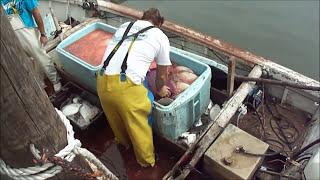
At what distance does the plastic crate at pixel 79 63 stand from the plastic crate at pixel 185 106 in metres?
1.01

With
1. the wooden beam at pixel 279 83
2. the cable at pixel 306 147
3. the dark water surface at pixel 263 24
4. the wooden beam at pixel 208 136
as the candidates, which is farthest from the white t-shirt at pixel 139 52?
the dark water surface at pixel 263 24

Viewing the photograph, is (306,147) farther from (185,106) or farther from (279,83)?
(185,106)

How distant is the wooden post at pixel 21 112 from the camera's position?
155cm

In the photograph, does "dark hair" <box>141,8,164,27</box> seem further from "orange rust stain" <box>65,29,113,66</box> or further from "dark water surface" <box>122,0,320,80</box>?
"dark water surface" <box>122,0,320,80</box>

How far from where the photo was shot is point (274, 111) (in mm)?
4551

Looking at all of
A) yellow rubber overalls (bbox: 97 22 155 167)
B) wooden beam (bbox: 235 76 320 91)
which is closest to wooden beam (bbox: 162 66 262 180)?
wooden beam (bbox: 235 76 320 91)

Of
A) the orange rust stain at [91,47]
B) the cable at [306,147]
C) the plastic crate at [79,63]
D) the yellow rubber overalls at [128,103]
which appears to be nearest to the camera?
the cable at [306,147]

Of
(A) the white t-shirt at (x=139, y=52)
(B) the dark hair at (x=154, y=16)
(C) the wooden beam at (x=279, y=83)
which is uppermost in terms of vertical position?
(B) the dark hair at (x=154, y=16)

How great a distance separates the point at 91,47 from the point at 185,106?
1.62 meters

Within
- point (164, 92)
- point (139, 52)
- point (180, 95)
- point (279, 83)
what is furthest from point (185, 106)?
point (279, 83)

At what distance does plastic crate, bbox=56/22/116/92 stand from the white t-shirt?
0.78 m

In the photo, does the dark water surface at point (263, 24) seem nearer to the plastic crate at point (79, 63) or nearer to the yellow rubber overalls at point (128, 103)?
the plastic crate at point (79, 63)

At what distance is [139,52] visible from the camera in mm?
3533

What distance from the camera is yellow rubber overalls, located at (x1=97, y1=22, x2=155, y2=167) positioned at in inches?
137
